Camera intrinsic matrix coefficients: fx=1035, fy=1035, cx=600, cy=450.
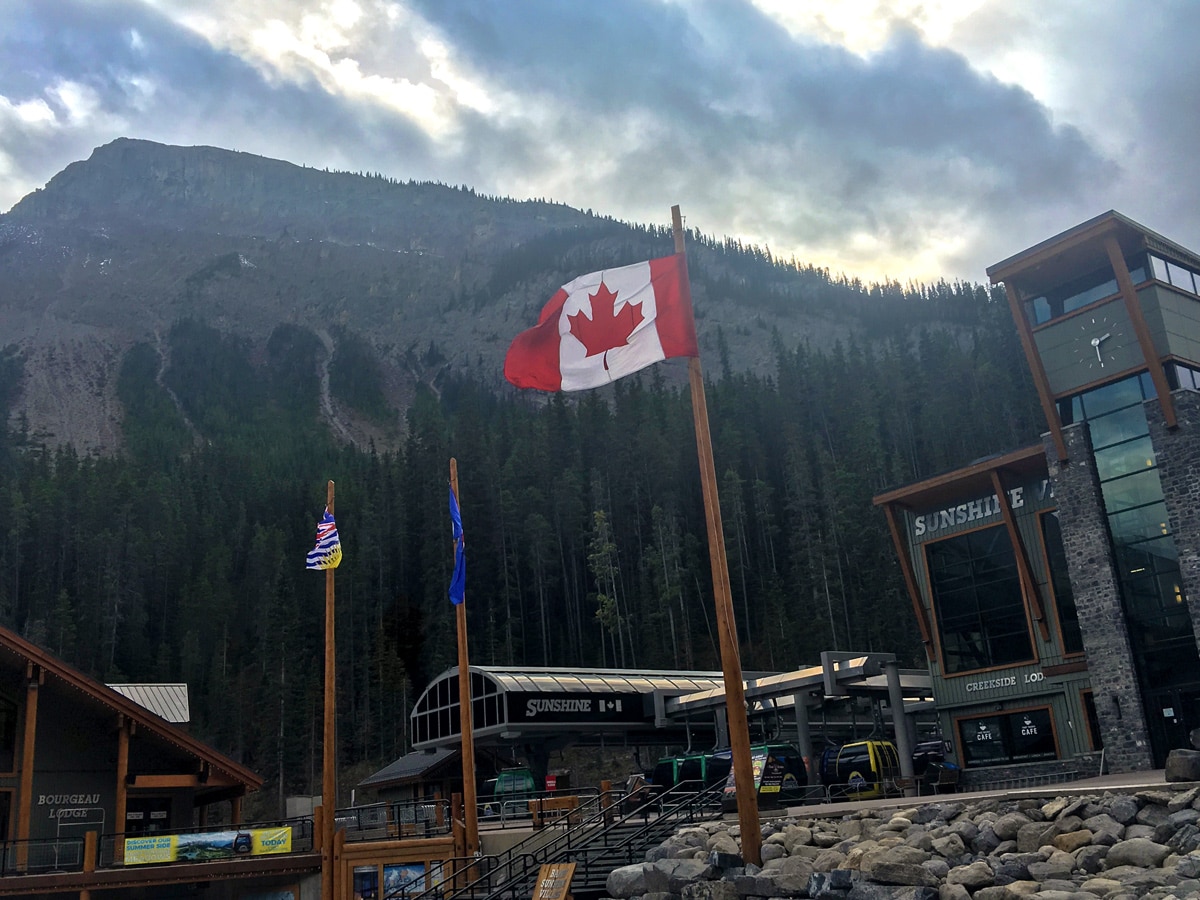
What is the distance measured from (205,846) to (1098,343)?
2562 centimetres

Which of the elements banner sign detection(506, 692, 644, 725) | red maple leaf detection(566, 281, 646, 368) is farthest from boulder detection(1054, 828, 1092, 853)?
banner sign detection(506, 692, 644, 725)

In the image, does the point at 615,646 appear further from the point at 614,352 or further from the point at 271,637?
the point at 614,352

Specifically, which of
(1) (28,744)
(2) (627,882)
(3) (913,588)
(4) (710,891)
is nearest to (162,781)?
(1) (28,744)

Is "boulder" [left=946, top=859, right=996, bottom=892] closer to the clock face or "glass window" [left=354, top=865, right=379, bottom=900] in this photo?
the clock face

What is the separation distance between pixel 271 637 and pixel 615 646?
86.7 ft

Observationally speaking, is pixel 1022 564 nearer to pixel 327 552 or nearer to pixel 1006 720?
pixel 1006 720

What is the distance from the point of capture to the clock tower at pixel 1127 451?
23703 mm

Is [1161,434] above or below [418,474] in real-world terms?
below

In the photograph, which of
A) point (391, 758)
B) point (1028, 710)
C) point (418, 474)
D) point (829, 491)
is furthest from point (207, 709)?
point (1028, 710)

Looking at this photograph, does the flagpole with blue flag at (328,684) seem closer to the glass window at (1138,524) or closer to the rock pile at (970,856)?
the rock pile at (970,856)

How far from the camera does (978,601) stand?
30.8m

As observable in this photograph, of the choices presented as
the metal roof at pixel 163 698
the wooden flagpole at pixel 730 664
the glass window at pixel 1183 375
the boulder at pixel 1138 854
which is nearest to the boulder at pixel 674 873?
the wooden flagpole at pixel 730 664

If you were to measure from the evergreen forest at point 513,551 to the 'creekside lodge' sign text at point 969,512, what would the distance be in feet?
124

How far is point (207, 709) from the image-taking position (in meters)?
78.4
